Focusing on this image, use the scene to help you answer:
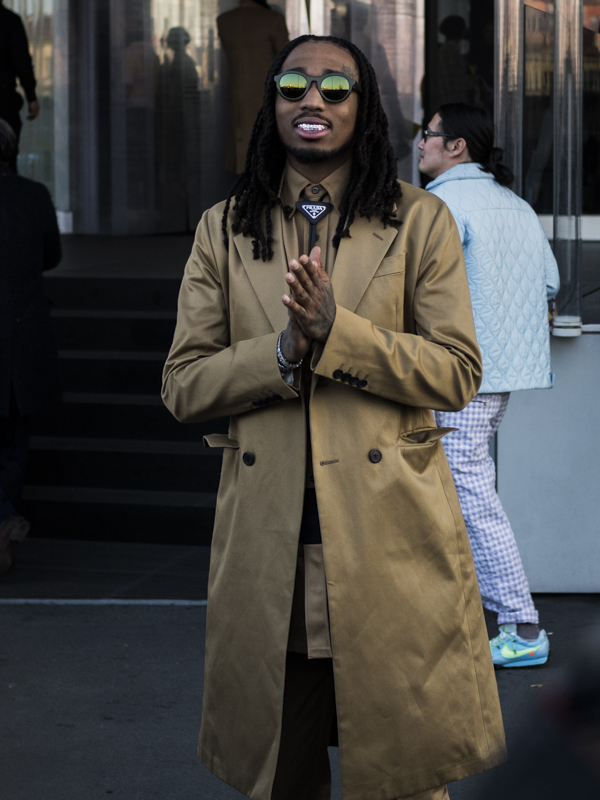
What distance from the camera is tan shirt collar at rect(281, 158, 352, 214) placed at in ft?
8.08

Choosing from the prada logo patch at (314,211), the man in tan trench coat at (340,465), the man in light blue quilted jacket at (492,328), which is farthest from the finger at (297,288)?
the man in light blue quilted jacket at (492,328)

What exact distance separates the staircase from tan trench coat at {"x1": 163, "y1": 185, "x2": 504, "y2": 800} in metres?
3.82

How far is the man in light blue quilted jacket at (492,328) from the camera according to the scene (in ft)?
14.3

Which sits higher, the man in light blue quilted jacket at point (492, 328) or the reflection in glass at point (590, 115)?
the reflection in glass at point (590, 115)

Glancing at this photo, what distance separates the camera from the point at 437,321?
93.3 inches

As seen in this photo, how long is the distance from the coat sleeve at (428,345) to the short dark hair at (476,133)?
2112 mm

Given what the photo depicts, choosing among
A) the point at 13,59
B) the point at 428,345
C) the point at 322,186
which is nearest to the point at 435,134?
the point at 322,186

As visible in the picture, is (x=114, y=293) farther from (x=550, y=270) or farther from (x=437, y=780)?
(x=437, y=780)

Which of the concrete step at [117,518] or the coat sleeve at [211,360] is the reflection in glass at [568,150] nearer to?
the concrete step at [117,518]

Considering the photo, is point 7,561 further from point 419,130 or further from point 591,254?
point 419,130

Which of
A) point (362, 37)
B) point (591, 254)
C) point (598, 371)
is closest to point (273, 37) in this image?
point (362, 37)

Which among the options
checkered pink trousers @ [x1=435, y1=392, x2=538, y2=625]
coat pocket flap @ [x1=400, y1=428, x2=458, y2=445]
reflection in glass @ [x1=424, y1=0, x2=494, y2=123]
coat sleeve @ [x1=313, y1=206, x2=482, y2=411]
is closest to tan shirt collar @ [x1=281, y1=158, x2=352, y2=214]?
coat sleeve @ [x1=313, y1=206, x2=482, y2=411]

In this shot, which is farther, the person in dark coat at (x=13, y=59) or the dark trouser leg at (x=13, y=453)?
the person in dark coat at (x=13, y=59)

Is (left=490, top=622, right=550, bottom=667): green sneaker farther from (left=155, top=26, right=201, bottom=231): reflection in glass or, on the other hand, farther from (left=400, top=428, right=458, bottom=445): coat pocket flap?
(left=155, top=26, right=201, bottom=231): reflection in glass
